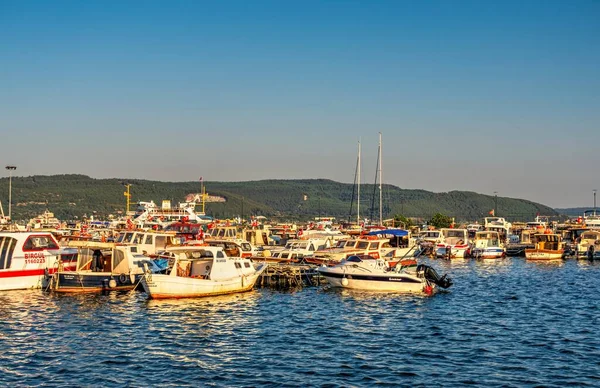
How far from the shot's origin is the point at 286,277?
55.2m

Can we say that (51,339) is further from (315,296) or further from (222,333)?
(315,296)

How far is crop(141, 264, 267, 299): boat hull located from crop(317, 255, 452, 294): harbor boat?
8.09m

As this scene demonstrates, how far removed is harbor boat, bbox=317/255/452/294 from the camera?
164 feet

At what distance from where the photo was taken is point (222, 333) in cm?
3556

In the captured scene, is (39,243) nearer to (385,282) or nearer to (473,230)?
(385,282)

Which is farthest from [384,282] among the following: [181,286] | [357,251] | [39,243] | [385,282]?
[39,243]

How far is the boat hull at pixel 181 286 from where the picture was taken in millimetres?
43844

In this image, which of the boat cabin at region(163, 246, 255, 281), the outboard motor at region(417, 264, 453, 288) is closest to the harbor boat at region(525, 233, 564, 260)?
the outboard motor at region(417, 264, 453, 288)

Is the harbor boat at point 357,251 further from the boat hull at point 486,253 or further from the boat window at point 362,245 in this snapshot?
the boat hull at point 486,253

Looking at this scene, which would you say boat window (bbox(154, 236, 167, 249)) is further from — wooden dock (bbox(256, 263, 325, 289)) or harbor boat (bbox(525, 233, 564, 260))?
harbor boat (bbox(525, 233, 564, 260))

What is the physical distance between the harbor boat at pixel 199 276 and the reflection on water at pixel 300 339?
883 millimetres

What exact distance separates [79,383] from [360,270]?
27.8m

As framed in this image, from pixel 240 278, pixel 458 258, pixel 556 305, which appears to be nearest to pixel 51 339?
pixel 240 278

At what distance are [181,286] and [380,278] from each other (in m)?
14.2
